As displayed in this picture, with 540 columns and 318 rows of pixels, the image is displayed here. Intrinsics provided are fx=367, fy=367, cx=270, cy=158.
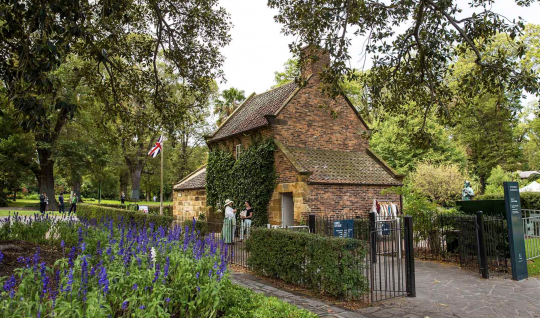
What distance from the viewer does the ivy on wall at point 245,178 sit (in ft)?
57.1

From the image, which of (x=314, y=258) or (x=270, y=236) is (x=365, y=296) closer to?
(x=314, y=258)

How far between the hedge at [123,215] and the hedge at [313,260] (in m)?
4.90

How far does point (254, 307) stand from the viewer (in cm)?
493

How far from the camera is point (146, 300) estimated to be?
435 centimetres

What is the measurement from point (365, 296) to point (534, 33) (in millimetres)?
41040

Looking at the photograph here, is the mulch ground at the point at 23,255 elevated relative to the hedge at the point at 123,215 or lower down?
lower down

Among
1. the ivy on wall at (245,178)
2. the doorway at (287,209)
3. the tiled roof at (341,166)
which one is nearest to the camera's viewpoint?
the tiled roof at (341,166)

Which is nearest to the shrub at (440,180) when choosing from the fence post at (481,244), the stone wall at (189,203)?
the stone wall at (189,203)

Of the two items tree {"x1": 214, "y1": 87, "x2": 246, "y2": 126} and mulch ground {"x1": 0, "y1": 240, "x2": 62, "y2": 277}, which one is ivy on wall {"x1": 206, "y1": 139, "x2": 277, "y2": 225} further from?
tree {"x1": 214, "y1": 87, "x2": 246, "y2": 126}

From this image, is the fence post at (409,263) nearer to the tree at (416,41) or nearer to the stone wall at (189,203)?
the tree at (416,41)

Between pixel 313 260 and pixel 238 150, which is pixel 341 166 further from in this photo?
pixel 313 260

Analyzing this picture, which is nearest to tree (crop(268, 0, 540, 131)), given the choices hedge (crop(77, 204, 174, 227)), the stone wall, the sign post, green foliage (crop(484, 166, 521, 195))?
the sign post

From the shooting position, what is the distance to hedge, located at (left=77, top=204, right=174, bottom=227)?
45.8 feet

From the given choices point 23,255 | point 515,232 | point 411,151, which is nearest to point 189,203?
point 23,255
